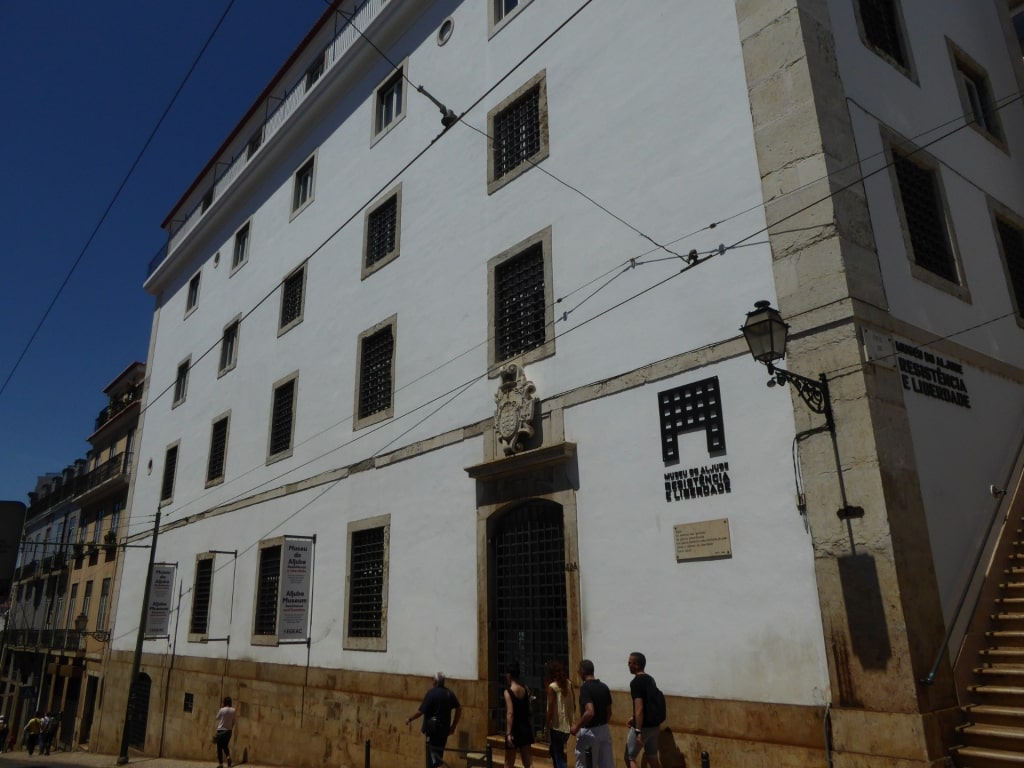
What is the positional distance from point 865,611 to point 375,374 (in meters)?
10.2

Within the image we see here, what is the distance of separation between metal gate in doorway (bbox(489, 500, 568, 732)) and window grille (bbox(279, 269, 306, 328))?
962cm

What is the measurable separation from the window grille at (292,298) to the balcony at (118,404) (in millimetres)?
16324

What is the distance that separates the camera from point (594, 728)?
24.9 ft

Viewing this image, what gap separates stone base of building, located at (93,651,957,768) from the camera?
259 inches

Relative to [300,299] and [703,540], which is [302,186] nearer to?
Result: [300,299]

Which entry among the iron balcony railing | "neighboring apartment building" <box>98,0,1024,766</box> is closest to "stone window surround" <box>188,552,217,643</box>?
"neighboring apartment building" <box>98,0,1024,766</box>

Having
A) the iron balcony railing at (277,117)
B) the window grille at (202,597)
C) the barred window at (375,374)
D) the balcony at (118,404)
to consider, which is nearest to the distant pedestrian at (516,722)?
the barred window at (375,374)

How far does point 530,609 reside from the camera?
1041 centimetres

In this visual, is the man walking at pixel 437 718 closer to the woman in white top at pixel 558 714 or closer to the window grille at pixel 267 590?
the woman in white top at pixel 558 714

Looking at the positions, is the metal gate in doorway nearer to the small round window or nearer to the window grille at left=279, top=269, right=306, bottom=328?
the window grille at left=279, top=269, right=306, bottom=328

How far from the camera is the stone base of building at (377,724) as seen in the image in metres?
6.59

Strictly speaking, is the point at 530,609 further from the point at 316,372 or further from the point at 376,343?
the point at 316,372

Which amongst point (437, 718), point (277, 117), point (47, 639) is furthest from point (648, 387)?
point (47, 639)

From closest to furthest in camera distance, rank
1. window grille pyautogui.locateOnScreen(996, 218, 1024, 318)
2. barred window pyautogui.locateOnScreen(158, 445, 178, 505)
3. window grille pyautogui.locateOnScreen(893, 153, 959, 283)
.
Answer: window grille pyautogui.locateOnScreen(893, 153, 959, 283)
window grille pyautogui.locateOnScreen(996, 218, 1024, 318)
barred window pyautogui.locateOnScreen(158, 445, 178, 505)
